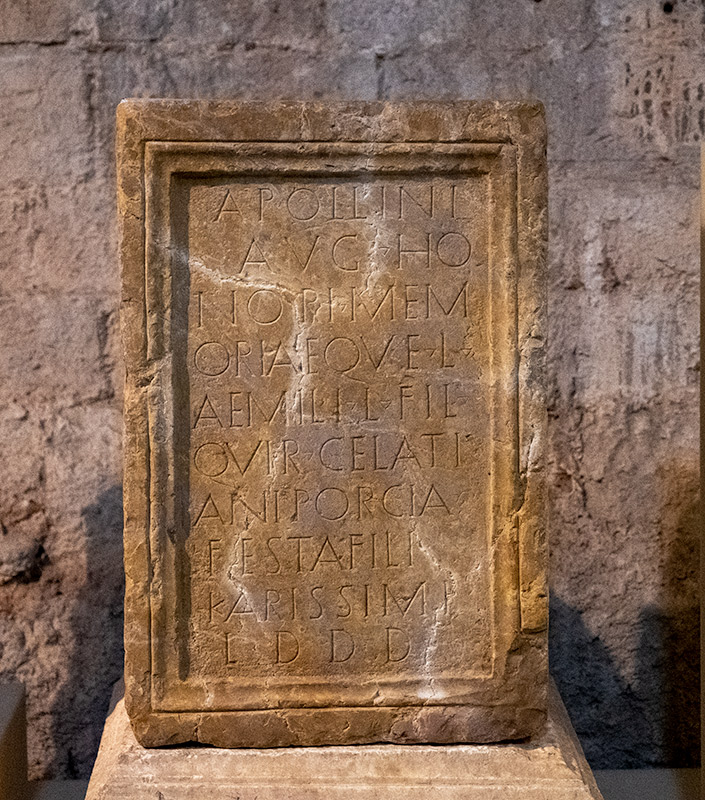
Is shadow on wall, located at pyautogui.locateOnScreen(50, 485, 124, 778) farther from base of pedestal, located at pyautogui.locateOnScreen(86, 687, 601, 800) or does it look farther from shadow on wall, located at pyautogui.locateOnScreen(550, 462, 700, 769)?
shadow on wall, located at pyautogui.locateOnScreen(550, 462, 700, 769)

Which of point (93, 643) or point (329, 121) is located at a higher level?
point (329, 121)

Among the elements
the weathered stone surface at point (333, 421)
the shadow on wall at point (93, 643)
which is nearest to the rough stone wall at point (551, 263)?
the shadow on wall at point (93, 643)

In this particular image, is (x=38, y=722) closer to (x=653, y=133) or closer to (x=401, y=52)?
(x=401, y=52)

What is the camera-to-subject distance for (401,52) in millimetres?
2574

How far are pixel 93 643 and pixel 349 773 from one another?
3.75 ft

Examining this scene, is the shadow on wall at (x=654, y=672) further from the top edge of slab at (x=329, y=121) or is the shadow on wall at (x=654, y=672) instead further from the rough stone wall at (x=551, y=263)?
the top edge of slab at (x=329, y=121)

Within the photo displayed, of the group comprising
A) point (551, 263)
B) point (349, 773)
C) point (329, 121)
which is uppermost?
point (329, 121)

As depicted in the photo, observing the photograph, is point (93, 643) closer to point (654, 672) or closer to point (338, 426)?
point (338, 426)

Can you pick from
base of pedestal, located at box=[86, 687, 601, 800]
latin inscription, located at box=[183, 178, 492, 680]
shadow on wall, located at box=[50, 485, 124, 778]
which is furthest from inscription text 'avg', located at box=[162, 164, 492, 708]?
shadow on wall, located at box=[50, 485, 124, 778]

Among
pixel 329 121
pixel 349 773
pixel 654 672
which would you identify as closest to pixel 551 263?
pixel 329 121

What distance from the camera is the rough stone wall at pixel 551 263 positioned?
8.34 ft

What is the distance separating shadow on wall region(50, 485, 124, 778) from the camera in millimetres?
2605

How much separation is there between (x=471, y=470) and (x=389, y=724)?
1.72 ft

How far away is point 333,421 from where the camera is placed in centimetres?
179
